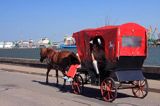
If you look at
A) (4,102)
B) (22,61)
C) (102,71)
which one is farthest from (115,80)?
(22,61)

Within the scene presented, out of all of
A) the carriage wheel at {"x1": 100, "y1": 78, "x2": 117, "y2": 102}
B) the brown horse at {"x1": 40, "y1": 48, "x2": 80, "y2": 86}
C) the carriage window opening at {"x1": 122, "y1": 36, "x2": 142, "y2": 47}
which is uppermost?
the carriage window opening at {"x1": 122, "y1": 36, "x2": 142, "y2": 47}

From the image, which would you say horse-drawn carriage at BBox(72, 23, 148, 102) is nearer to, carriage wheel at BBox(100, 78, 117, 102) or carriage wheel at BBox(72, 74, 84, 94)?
carriage wheel at BBox(100, 78, 117, 102)

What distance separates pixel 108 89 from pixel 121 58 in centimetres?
109

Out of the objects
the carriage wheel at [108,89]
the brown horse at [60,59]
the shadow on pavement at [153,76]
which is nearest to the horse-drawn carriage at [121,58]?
the carriage wheel at [108,89]

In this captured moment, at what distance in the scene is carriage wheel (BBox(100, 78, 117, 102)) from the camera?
48.4ft

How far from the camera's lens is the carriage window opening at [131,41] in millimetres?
15102

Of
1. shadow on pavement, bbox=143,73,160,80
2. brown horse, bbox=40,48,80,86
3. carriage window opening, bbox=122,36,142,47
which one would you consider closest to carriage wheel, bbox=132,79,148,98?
carriage window opening, bbox=122,36,142,47

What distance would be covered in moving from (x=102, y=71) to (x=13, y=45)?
14468cm

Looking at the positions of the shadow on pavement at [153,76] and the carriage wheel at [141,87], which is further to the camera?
the shadow on pavement at [153,76]

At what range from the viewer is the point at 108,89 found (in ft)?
49.1

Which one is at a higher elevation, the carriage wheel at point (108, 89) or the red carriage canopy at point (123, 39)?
the red carriage canopy at point (123, 39)

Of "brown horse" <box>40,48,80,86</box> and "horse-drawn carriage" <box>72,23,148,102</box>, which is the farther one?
"brown horse" <box>40,48,80,86</box>

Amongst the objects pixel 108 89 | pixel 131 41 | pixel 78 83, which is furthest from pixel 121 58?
pixel 78 83

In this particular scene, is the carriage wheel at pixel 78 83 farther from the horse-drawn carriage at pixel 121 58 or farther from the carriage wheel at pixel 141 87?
the carriage wheel at pixel 141 87
